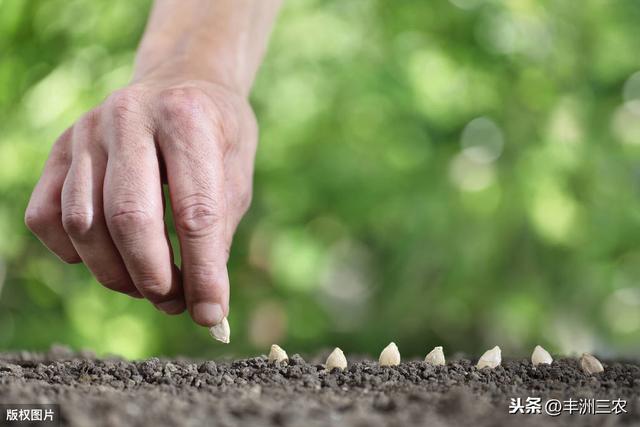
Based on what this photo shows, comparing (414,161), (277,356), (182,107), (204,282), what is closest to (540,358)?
(277,356)

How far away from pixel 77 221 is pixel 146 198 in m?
0.08

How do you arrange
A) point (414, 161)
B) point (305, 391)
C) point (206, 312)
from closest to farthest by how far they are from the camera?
point (305, 391), point (206, 312), point (414, 161)

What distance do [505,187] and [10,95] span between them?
5.42ft

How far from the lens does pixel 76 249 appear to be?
899 millimetres

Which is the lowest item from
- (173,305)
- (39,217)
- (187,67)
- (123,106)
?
(173,305)

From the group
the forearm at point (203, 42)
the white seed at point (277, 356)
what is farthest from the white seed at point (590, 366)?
the forearm at point (203, 42)

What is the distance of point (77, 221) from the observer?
856 mm

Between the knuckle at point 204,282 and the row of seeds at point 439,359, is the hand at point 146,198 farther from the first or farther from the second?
the row of seeds at point 439,359

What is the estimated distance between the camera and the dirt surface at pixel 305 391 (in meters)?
0.60

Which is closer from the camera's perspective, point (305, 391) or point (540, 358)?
point (305, 391)

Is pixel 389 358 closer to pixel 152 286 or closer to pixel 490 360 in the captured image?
pixel 490 360

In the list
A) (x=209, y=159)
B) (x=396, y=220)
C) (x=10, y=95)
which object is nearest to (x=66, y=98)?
(x=10, y=95)

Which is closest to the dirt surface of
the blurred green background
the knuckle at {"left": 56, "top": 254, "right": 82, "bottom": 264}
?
the knuckle at {"left": 56, "top": 254, "right": 82, "bottom": 264}

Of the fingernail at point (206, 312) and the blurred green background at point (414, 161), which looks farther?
the blurred green background at point (414, 161)
